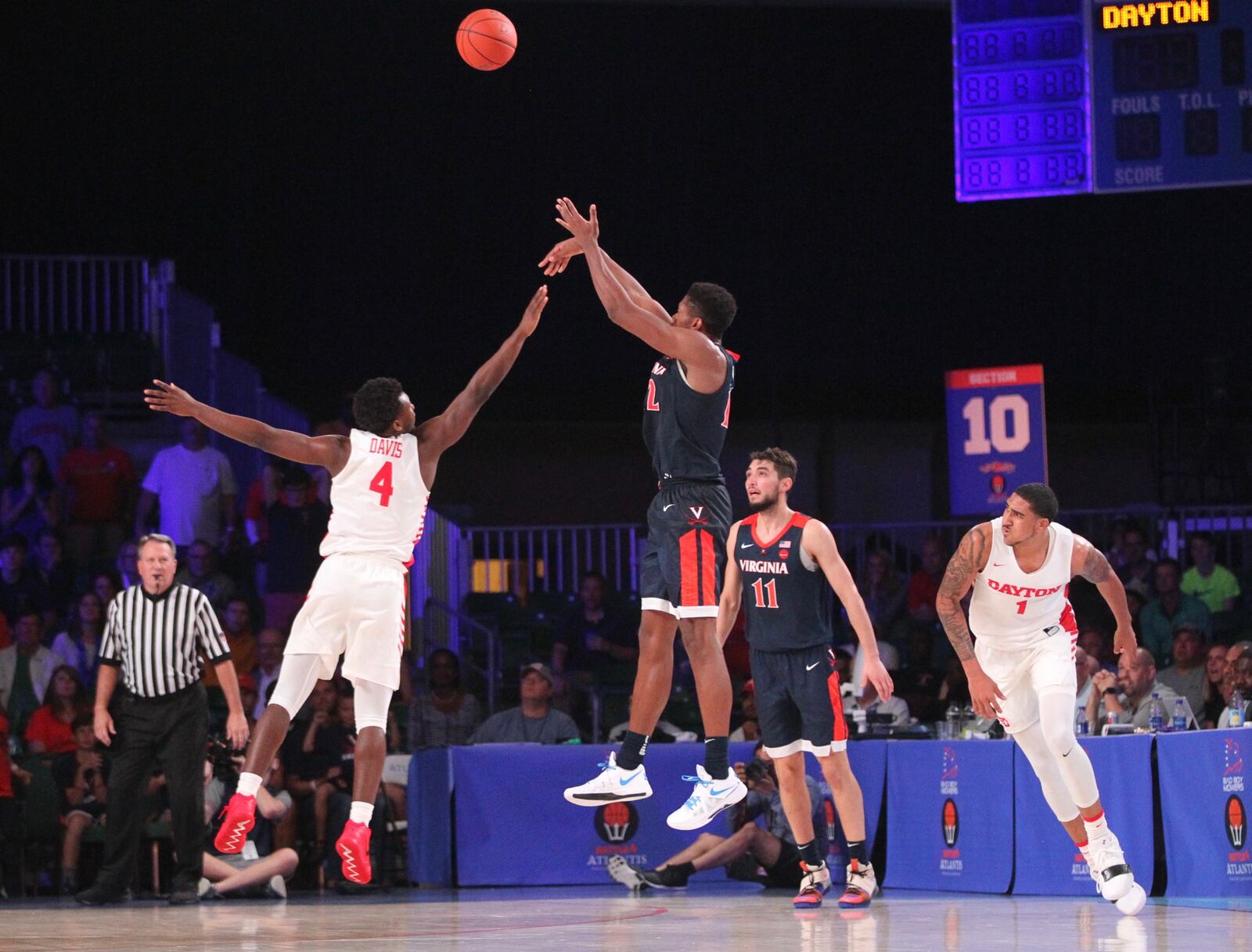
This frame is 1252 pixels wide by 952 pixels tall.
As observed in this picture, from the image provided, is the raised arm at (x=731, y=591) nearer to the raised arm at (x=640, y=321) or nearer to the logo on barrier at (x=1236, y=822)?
the raised arm at (x=640, y=321)

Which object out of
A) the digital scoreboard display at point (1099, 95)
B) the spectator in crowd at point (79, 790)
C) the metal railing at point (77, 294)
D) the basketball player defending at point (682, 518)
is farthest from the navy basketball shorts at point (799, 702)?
the metal railing at point (77, 294)

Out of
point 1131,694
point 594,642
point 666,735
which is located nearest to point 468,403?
point 1131,694

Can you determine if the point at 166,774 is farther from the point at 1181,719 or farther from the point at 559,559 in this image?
the point at 559,559

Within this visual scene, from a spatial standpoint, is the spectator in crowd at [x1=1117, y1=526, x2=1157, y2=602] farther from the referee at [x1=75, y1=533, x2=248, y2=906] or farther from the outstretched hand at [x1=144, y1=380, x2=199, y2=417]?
the outstretched hand at [x1=144, y1=380, x2=199, y2=417]

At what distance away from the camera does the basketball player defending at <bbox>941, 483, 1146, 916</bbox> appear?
8.77m

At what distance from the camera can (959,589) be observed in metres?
8.79

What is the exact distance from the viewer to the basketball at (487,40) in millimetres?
9250

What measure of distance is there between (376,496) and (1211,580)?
29.7ft

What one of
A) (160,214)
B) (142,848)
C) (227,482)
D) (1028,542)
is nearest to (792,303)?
(160,214)

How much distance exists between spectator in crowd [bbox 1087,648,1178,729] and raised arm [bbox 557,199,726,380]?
159 inches

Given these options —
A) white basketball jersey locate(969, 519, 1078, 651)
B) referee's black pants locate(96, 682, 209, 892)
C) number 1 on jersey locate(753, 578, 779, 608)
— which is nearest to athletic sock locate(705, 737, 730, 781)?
number 1 on jersey locate(753, 578, 779, 608)

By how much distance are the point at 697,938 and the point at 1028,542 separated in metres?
2.84

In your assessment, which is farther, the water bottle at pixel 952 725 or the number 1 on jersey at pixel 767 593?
the water bottle at pixel 952 725

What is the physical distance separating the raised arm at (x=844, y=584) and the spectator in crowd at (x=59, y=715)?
6.14 metres
